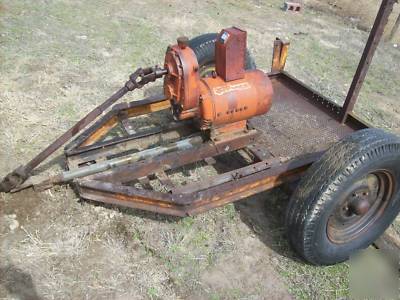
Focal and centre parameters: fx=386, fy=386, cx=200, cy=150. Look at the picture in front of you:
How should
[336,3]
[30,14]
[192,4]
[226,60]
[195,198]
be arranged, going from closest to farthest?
[195,198] < [226,60] < [30,14] < [192,4] < [336,3]

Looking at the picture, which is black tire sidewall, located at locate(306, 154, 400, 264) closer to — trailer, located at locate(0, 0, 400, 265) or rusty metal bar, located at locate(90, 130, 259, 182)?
trailer, located at locate(0, 0, 400, 265)

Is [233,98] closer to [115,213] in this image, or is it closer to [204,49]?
[204,49]

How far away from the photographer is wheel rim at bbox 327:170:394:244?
2.84 meters

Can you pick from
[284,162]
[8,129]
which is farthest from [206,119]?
[8,129]

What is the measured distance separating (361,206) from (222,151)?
3.72 feet

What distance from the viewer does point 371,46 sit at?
3.12 metres

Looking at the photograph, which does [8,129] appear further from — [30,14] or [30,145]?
[30,14]

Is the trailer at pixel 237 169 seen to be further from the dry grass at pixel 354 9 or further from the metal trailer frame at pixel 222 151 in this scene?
the dry grass at pixel 354 9

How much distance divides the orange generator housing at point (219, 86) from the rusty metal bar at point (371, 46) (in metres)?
0.90

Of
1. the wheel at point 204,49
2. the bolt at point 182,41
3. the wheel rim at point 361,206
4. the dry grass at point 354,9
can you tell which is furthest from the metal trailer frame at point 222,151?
the dry grass at point 354,9

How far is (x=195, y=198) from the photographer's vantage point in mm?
2621

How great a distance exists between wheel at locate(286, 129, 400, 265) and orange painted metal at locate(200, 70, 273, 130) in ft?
2.17

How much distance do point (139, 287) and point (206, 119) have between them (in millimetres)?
1315

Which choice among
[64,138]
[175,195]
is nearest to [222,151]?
[175,195]
